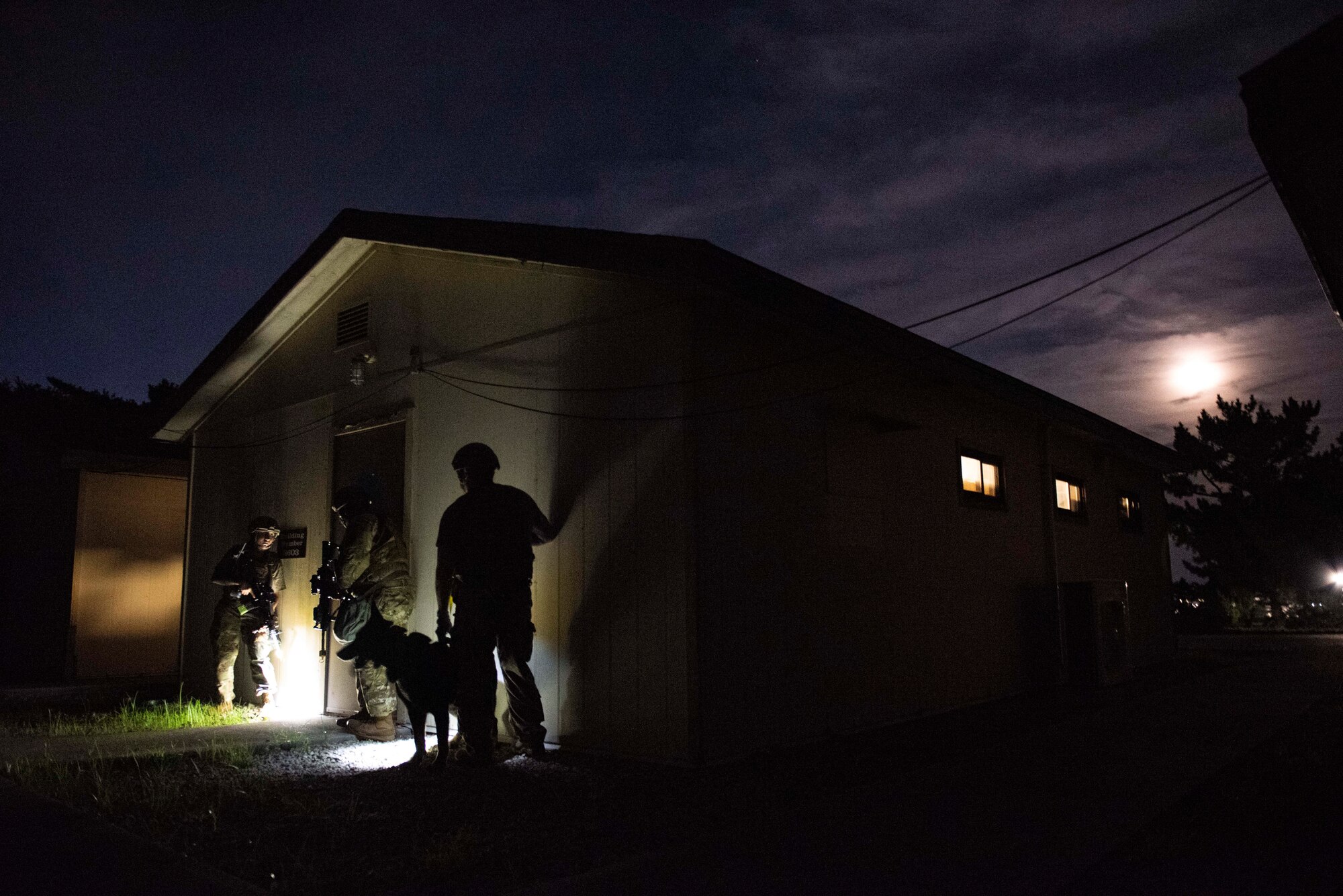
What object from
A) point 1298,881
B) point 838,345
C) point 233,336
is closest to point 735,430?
point 838,345

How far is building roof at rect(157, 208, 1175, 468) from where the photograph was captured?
586 cm

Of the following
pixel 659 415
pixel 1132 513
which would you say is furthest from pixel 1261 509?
pixel 659 415

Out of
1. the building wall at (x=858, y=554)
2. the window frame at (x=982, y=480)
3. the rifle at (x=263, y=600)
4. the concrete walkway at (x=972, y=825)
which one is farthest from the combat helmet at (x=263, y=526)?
the window frame at (x=982, y=480)

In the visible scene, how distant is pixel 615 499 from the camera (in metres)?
6.52

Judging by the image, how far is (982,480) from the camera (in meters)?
10.2

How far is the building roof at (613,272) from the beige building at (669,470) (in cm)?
3

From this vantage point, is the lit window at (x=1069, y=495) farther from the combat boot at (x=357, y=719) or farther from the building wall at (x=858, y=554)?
the combat boot at (x=357, y=719)

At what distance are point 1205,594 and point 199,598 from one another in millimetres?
26713

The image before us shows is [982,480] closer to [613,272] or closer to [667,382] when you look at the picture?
[667,382]

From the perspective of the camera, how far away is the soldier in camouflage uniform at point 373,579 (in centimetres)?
712

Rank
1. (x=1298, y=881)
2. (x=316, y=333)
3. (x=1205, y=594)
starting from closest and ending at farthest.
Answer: (x=1298, y=881), (x=316, y=333), (x=1205, y=594)

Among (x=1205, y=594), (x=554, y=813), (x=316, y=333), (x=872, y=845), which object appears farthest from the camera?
(x=1205, y=594)

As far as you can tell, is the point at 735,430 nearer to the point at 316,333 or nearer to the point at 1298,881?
the point at 1298,881

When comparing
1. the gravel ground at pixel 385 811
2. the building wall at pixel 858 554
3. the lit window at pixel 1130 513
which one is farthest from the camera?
the lit window at pixel 1130 513
